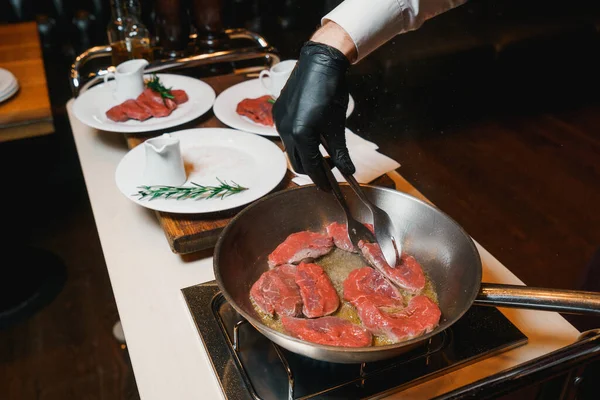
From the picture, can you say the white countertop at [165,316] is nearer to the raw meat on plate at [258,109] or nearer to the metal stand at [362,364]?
the metal stand at [362,364]

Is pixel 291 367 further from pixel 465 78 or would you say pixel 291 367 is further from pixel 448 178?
pixel 465 78

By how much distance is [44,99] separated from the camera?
1.68m

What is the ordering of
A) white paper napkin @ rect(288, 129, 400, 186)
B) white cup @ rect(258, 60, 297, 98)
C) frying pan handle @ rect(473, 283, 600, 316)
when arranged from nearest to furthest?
frying pan handle @ rect(473, 283, 600, 316)
white paper napkin @ rect(288, 129, 400, 186)
white cup @ rect(258, 60, 297, 98)

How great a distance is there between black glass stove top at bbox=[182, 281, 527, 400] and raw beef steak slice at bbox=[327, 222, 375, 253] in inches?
9.0

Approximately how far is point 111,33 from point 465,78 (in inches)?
51.4

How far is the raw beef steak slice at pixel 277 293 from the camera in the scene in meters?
0.84

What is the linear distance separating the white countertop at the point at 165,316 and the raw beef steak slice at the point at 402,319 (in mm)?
94

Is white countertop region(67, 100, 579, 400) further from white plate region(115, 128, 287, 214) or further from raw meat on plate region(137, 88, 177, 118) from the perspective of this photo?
raw meat on plate region(137, 88, 177, 118)

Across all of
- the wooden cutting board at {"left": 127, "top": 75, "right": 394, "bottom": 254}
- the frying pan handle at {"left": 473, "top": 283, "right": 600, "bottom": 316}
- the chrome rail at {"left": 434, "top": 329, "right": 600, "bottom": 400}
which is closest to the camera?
the chrome rail at {"left": 434, "top": 329, "right": 600, "bottom": 400}

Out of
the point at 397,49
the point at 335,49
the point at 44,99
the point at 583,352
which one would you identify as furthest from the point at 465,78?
the point at 583,352

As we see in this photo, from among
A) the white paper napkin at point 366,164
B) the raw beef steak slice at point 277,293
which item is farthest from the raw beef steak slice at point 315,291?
the white paper napkin at point 366,164

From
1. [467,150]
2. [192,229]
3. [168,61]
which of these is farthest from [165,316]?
[467,150]

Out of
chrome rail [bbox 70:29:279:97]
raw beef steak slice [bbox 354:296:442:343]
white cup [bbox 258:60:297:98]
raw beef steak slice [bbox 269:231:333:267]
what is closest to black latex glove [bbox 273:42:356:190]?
raw beef steak slice [bbox 269:231:333:267]

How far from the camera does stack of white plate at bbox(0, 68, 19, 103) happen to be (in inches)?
Result: 64.3
